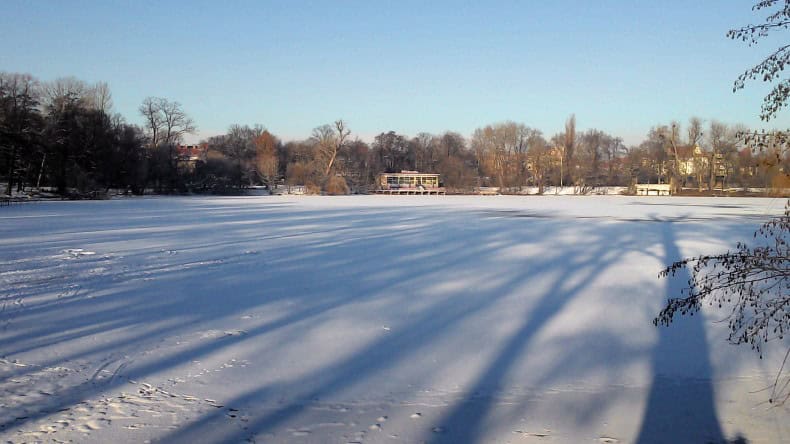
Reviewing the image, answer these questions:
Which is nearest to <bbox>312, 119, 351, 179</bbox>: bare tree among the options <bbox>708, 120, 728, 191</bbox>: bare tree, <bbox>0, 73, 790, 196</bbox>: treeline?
<bbox>0, 73, 790, 196</bbox>: treeline

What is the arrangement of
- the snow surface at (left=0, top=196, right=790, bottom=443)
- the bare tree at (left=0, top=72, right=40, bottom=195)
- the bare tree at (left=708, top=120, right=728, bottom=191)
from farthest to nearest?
the bare tree at (left=708, top=120, right=728, bottom=191) → the bare tree at (left=0, top=72, right=40, bottom=195) → the snow surface at (left=0, top=196, right=790, bottom=443)

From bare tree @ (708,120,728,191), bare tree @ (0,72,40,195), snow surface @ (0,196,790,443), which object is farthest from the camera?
bare tree @ (708,120,728,191)

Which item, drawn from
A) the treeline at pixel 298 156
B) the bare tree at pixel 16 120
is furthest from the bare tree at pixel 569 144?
the bare tree at pixel 16 120

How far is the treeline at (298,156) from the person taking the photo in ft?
134

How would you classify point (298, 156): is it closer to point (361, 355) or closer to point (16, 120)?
point (16, 120)

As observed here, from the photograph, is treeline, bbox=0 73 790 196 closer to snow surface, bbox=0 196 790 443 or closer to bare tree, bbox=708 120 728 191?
bare tree, bbox=708 120 728 191

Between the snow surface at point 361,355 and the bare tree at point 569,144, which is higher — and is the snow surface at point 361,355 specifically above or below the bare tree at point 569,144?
below

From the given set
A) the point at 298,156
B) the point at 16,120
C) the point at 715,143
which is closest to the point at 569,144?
the point at 715,143

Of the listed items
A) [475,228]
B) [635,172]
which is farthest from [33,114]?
[635,172]

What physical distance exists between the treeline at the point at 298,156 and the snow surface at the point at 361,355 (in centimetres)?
2051

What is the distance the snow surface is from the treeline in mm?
20506

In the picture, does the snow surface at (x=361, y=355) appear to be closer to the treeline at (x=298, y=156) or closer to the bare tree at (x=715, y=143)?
the treeline at (x=298, y=156)

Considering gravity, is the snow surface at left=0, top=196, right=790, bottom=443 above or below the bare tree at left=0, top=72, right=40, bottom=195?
below

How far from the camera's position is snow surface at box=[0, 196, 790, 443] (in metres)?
4.08
